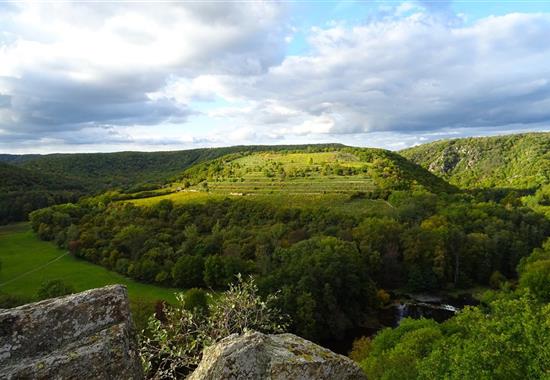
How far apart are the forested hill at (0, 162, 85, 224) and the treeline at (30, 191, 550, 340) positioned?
21.4 metres

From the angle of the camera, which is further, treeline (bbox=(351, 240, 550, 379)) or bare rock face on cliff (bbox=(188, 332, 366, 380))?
treeline (bbox=(351, 240, 550, 379))

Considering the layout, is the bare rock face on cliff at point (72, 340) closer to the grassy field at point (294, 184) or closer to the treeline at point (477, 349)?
the treeline at point (477, 349)

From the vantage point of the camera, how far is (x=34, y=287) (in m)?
66.9

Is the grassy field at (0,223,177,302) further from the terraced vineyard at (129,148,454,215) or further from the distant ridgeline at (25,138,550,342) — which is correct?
the terraced vineyard at (129,148,454,215)

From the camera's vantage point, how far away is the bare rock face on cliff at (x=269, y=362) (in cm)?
642

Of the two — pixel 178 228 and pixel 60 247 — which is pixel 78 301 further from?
pixel 60 247

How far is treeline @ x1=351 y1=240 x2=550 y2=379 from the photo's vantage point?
1532cm

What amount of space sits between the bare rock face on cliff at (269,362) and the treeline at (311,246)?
1746 inches

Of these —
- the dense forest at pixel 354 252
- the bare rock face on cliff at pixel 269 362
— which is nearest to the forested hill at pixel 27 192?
the dense forest at pixel 354 252

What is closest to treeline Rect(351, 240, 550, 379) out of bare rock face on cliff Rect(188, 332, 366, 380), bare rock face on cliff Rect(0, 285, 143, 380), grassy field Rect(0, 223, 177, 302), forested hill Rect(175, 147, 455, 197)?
bare rock face on cliff Rect(188, 332, 366, 380)

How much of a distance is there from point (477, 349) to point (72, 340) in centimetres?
1744

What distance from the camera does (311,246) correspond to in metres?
65.6

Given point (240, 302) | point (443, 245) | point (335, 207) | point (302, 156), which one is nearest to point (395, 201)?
point (335, 207)

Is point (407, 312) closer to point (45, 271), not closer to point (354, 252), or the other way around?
point (354, 252)
